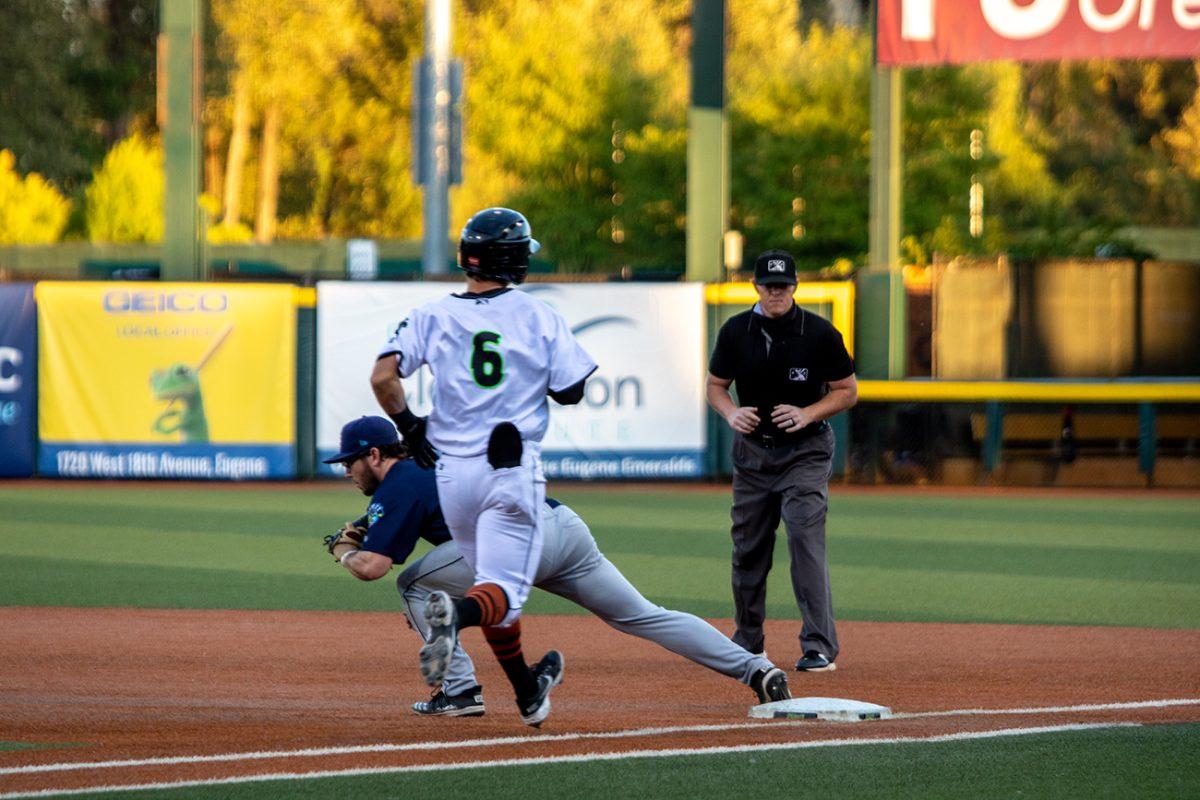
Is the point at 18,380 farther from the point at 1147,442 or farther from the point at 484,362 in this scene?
the point at 484,362

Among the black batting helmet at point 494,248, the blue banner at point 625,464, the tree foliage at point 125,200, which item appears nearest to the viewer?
Answer: the black batting helmet at point 494,248

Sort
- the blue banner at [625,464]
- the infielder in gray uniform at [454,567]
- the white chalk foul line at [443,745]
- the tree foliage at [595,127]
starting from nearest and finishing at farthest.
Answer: the white chalk foul line at [443,745], the infielder in gray uniform at [454,567], the blue banner at [625,464], the tree foliage at [595,127]

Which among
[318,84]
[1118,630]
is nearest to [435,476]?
[1118,630]

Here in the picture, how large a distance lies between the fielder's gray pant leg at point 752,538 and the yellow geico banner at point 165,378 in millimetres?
11870

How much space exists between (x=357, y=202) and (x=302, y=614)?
48.7m

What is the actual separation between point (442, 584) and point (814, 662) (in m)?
2.15

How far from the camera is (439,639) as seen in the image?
5.62 metres

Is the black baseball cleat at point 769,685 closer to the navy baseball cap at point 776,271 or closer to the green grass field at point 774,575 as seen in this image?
the green grass field at point 774,575

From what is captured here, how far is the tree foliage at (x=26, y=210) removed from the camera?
156 feet

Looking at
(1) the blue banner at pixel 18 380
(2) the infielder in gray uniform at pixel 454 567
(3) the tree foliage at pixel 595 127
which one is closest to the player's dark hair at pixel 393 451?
(2) the infielder in gray uniform at pixel 454 567

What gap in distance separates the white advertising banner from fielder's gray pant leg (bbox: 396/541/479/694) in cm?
1280

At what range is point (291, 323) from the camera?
1958cm

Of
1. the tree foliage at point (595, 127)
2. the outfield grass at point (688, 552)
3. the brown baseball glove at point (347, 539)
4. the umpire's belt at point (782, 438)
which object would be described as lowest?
the outfield grass at point (688, 552)

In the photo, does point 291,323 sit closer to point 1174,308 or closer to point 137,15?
point 1174,308
